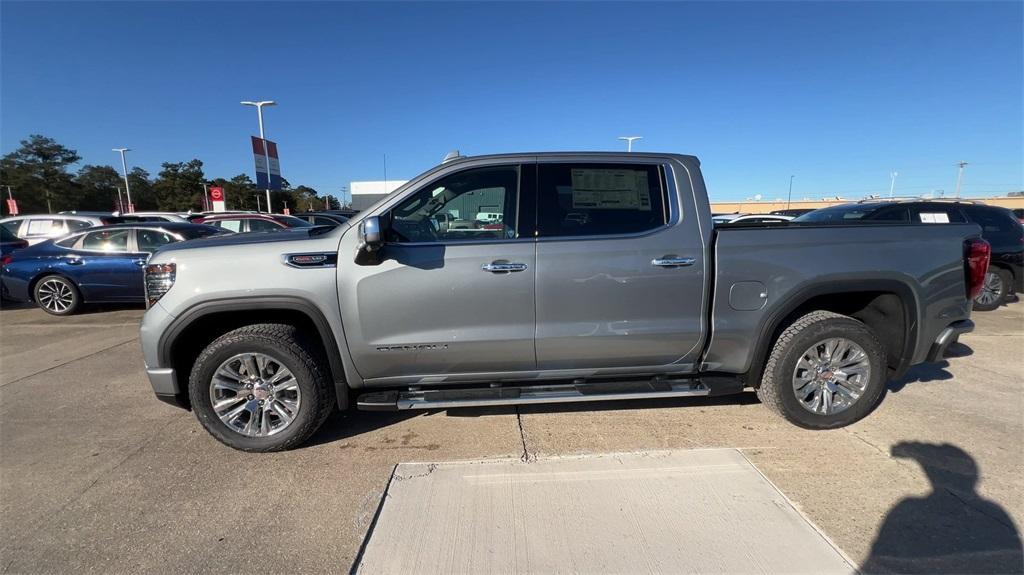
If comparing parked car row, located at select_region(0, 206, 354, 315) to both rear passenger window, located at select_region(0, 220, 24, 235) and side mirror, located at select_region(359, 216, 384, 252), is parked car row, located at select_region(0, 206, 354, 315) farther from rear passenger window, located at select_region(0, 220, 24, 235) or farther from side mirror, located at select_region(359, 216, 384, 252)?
side mirror, located at select_region(359, 216, 384, 252)

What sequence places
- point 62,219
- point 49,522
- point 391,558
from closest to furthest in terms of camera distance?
point 391,558, point 49,522, point 62,219

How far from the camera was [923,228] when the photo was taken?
3.23m

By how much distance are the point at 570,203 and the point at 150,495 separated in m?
3.09

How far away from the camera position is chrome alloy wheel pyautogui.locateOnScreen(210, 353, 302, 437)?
303 centimetres

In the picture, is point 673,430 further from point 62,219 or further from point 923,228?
point 62,219

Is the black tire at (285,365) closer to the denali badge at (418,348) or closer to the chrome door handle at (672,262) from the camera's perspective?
the denali badge at (418,348)

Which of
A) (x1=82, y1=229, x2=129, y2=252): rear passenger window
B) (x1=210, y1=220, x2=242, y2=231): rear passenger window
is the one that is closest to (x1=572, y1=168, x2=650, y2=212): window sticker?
(x1=82, y1=229, x2=129, y2=252): rear passenger window

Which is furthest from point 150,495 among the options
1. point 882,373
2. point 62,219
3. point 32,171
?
point 32,171

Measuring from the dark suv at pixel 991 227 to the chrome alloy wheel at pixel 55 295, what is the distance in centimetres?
1157

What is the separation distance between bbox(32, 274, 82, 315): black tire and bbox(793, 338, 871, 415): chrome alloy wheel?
10.00 metres

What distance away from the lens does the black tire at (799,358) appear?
319cm

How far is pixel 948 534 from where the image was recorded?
2.25m

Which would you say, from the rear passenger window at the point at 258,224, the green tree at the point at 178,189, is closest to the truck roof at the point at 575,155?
the rear passenger window at the point at 258,224

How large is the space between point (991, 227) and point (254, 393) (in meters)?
10.1
